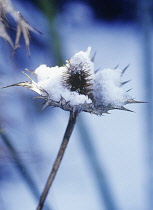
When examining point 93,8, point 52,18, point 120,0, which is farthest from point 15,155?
point 120,0

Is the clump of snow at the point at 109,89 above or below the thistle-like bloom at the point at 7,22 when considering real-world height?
below

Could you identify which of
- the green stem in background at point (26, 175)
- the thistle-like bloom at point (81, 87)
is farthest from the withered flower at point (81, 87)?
the green stem in background at point (26, 175)

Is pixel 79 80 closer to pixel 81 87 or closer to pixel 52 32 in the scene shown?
pixel 81 87

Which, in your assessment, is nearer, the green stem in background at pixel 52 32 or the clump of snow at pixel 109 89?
the clump of snow at pixel 109 89

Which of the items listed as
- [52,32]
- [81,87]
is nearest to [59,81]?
[81,87]

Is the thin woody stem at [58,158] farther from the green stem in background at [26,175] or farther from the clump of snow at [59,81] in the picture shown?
the green stem in background at [26,175]

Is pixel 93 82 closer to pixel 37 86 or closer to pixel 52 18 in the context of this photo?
pixel 37 86

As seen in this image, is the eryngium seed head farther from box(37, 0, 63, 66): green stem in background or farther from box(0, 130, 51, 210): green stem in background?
box(37, 0, 63, 66): green stem in background
